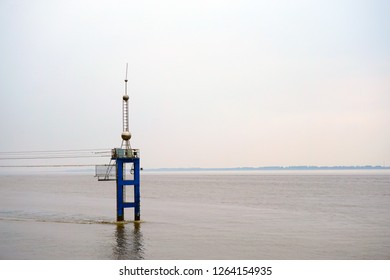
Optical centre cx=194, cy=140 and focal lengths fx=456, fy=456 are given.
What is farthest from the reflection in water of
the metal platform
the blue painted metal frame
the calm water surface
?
the metal platform

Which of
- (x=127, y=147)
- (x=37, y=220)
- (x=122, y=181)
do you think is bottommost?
(x=37, y=220)

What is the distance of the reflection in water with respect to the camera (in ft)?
80.3

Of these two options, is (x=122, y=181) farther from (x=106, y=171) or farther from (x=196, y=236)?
(x=196, y=236)

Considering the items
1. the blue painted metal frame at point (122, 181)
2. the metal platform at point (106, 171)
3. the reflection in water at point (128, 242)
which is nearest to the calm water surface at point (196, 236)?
the reflection in water at point (128, 242)

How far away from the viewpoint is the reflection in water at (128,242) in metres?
24.5

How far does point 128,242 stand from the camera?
2800 cm

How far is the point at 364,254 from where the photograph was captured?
2528 cm

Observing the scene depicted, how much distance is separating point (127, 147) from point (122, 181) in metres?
2.61

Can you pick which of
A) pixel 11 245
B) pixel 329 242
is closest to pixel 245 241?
pixel 329 242

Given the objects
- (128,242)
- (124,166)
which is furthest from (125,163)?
(128,242)

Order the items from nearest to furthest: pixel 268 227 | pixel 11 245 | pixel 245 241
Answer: pixel 11 245 < pixel 245 241 < pixel 268 227

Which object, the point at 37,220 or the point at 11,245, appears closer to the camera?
the point at 11,245
